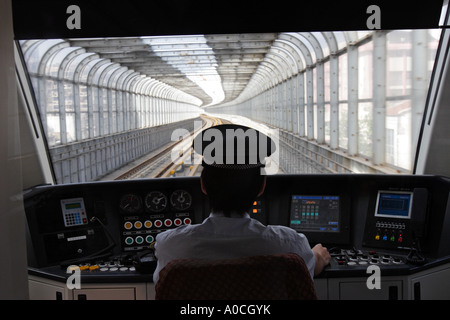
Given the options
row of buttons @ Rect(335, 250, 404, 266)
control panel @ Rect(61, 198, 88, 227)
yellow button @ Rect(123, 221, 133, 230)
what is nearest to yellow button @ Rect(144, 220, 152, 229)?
yellow button @ Rect(123, 221, 133, 230)

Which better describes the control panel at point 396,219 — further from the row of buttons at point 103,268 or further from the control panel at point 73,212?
the control panel at point 73,212

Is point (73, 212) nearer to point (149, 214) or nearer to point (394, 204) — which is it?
point (149, 214)

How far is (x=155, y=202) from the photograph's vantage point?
11.6 ft

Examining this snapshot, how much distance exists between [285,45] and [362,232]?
285 cm

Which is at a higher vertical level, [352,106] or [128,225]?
[352,106]

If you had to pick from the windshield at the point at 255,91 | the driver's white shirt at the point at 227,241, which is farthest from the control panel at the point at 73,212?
the driver's white shirt at the point at 227,241

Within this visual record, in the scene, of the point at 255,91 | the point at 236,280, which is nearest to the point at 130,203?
the point at 236,280

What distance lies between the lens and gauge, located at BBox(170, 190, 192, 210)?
11.6ft

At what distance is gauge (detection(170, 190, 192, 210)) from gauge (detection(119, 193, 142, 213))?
0.27m

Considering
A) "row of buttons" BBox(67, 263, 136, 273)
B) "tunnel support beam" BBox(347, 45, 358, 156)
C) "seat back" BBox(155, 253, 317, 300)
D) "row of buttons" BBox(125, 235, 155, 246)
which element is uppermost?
"tunnel support beam" BBox(347, 45, 358, 156)

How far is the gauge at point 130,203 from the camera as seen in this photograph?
3.51 metres

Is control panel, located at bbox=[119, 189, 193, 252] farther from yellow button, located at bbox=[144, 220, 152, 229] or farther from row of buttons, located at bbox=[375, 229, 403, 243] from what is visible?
row of buttons, located at bbox=[375, 229, 403, 243]

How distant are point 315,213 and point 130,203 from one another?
1456 mm

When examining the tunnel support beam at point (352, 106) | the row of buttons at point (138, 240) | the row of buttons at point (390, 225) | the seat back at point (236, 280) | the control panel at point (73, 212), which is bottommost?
the row of buttons at point (138, 240)
